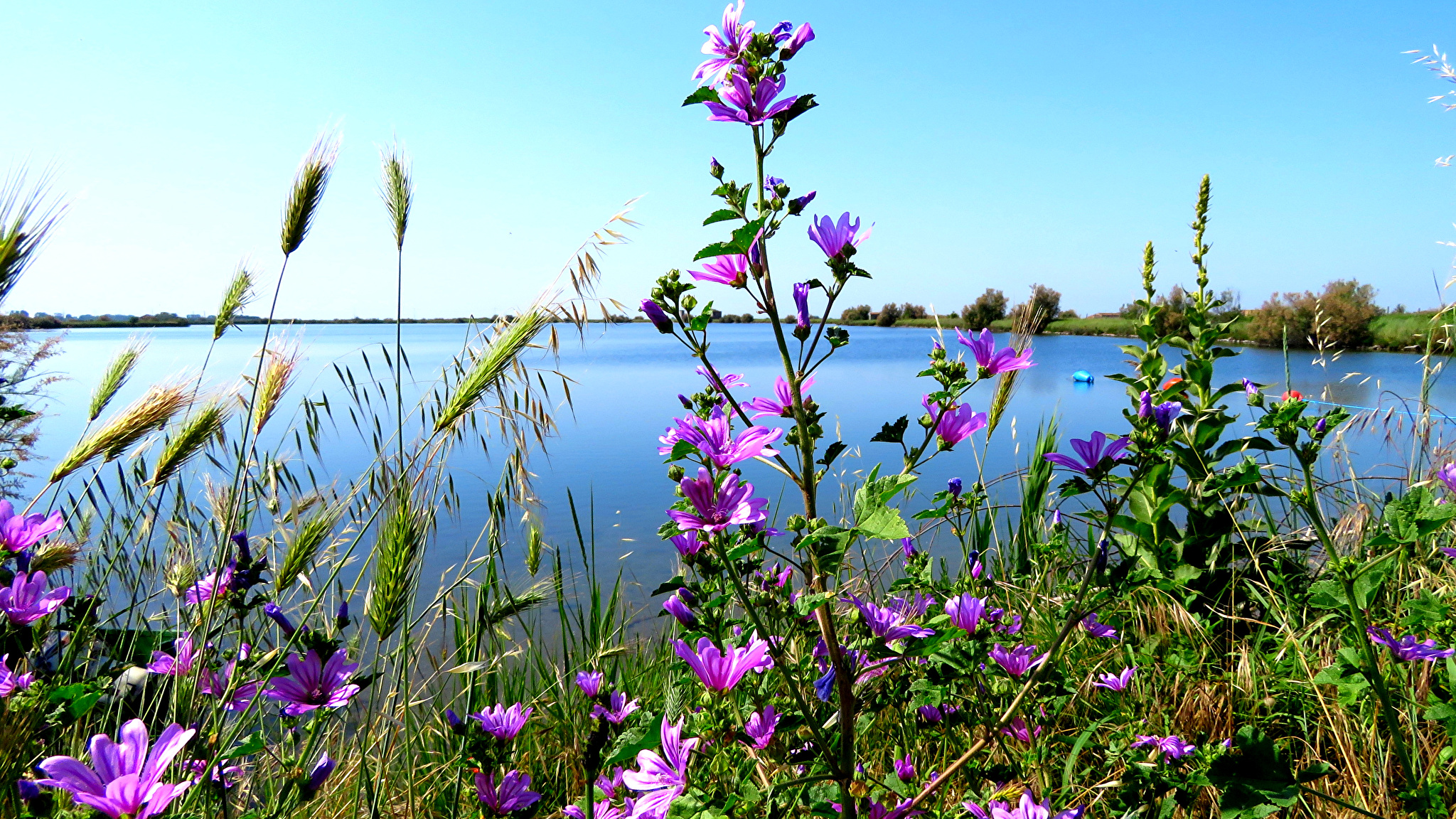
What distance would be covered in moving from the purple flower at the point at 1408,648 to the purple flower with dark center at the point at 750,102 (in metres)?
1.33

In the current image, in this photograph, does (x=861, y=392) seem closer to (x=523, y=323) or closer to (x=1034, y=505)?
(x=1034, y=505)

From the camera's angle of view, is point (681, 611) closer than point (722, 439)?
No

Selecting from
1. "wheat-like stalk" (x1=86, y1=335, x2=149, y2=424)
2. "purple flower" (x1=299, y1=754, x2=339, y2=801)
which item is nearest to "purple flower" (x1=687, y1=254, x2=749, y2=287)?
"purple flower" (x1=299, y1=754, x2=339, y2=801)

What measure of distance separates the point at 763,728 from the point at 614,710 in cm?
27

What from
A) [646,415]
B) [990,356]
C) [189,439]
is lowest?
[646,415]

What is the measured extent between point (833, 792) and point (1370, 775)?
50.0 inches

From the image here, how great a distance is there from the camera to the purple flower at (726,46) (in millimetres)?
919

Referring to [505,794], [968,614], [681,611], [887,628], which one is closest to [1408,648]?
[968,614]

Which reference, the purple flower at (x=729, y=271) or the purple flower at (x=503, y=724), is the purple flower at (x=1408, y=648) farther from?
the purple flower at (x=503, y=724)

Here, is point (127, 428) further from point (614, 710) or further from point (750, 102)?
point (750, 102)

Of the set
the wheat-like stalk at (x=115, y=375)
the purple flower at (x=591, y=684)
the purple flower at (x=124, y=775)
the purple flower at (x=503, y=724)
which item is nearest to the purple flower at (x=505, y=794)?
the purple flower at (x=503, y=724)

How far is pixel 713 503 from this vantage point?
89 centimetres

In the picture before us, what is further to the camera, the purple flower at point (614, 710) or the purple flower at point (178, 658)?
the purple flower at point (178, 658)

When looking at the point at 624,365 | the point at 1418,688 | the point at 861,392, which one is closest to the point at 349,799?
the point at 1418,688
